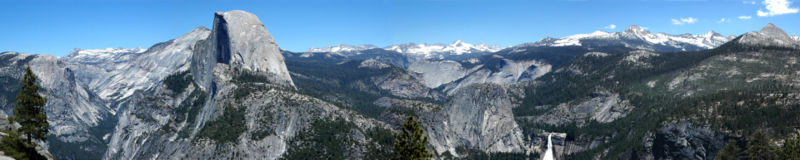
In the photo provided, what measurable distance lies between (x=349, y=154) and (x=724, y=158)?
106m

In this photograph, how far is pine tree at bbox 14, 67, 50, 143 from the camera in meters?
78.5

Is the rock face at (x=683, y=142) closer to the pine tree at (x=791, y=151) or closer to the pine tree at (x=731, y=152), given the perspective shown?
the pine tree at (x=731, y=152)

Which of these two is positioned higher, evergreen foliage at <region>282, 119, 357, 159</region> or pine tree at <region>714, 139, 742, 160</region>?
pine tree at <region>714, 139, 742, 160</region>

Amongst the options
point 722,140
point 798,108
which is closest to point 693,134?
point 722,140

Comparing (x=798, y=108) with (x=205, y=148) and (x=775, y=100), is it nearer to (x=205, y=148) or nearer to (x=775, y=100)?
(x=775, y=100)

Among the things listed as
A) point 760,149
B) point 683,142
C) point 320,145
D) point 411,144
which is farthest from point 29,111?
point 683,142

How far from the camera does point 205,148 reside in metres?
193

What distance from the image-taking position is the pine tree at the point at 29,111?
78.5m

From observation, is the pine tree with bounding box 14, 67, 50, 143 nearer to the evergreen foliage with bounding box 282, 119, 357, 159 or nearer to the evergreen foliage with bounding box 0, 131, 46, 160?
the evergreen foliage with bounding box 0, 131, 46, 160

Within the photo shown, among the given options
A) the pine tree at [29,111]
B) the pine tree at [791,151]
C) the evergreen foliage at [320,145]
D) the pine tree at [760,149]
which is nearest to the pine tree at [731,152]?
the pine tree at [760,149]

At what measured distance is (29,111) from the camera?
3123 inches

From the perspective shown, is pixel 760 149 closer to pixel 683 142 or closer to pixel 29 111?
pixel 683 142

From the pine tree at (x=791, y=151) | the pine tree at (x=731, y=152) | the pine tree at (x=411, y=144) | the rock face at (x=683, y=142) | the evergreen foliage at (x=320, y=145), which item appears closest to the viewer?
the pine tree at (x=411, y=144)

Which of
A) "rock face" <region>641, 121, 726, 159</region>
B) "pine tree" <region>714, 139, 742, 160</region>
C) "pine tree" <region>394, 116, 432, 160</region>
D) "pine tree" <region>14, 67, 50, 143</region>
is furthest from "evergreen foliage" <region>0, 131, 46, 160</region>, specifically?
"rock face" <region>641, 121, 726, 159</region>
